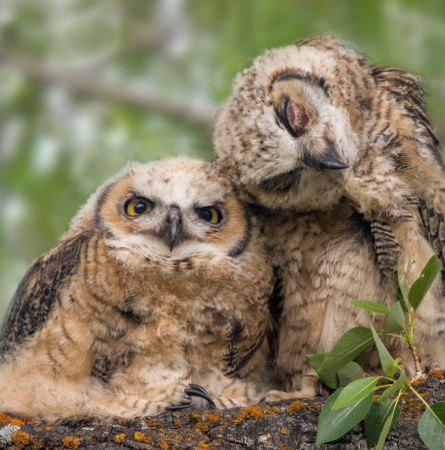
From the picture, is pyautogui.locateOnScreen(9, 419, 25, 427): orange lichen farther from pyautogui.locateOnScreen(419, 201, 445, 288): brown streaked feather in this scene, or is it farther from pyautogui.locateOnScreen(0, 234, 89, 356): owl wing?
pyautogui.locateOnScreen(419, 201, 445, 288): brown streaked feather

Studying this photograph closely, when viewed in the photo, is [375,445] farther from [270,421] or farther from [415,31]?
[415,31]

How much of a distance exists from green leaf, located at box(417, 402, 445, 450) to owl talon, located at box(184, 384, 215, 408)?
2.51ft

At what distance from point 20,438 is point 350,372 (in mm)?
972

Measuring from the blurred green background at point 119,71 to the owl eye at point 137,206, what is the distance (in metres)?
0.69

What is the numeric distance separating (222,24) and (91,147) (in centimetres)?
92

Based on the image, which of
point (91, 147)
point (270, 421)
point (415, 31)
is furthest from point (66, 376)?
point (415, 31)

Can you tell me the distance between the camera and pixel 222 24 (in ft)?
16.3

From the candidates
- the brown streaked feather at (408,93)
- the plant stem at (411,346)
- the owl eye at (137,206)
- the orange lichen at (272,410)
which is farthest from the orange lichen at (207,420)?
the brown streaked feather at (408,93)

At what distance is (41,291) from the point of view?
11.0ft

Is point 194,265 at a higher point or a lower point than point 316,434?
higher

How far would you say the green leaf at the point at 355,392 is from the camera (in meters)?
2.49

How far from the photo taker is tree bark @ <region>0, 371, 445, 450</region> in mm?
2691

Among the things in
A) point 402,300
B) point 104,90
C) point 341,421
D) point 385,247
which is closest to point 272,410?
point 341,421

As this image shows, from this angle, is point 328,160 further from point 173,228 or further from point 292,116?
point 173,228
